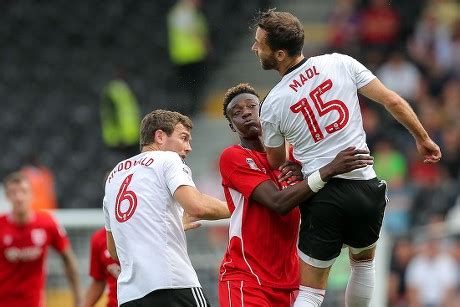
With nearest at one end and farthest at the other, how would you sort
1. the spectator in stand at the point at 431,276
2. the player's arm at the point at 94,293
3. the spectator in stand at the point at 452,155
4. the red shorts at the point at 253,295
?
the red shorts at the point at 253,295
the player's arm at the point at 94,293
the spectator in stand at the point at 431,276
the spectator in stand at the point at 452,155

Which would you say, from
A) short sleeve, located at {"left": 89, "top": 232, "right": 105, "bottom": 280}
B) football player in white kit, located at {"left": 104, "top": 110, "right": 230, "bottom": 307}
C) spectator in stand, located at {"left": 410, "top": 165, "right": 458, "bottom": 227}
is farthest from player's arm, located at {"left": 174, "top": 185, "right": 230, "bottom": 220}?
spectator in stand, located at {"left": 410, "top": 165, "right": 458, "bottom": 227}

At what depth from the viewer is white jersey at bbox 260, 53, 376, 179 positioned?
295 inches

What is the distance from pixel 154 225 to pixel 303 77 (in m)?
1.23

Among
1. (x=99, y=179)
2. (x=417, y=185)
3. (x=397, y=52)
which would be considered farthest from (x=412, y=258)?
(x=99, y=179)

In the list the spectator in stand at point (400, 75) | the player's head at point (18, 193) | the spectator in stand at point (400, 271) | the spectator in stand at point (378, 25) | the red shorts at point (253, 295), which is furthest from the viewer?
the spectator in stand at point (378, 25)

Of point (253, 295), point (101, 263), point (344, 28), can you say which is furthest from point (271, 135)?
point (344, 28)

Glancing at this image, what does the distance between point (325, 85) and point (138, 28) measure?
1340 cm

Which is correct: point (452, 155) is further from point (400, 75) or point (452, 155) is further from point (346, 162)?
point (346, 162)

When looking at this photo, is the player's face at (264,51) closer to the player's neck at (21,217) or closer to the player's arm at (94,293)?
the player's arm at (94,293)

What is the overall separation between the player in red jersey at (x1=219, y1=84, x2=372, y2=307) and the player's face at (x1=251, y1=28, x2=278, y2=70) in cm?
36

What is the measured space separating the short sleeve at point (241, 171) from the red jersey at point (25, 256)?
3.36m

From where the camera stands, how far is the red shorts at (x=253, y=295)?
7.73 meters

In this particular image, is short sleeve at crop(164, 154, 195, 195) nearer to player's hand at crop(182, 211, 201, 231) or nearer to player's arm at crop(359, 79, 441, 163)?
player's hand at crop(182, 211, 201, 231)

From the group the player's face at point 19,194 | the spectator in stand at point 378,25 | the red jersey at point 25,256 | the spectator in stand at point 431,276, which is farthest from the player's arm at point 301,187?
the spectator in stand at point 378,25
